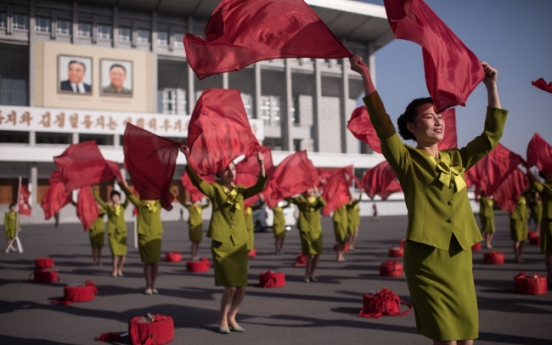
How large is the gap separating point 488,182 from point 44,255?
12.2 m

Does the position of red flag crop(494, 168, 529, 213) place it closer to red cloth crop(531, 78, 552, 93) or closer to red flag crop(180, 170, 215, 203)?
red flag crop(180, 170, 215, 203)

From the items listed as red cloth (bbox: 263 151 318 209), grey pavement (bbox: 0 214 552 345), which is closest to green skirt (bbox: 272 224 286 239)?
grey pavement (bbox: 0 214 552 345)

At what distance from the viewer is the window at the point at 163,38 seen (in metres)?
43.4

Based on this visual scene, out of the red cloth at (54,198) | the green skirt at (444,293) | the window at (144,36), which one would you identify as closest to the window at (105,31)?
the window at (144,36)

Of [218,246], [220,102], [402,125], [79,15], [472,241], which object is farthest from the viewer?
[79,15]

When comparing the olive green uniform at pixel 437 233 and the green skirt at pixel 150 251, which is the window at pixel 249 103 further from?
the olive green uniform at pixel 437 233

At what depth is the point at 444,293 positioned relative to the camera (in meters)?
2.73

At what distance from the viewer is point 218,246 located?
5.61 metres

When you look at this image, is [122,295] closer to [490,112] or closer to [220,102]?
[220,102]

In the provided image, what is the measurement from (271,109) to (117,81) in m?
15.4

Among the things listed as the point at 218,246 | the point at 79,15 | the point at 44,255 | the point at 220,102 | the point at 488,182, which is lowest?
the point at 44,255

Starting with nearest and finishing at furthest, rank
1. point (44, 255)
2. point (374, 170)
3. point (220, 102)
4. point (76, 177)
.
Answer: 1. point (220, 102)
2. point (76, 177)
3. point (374, 170)
4. point (44, 255)

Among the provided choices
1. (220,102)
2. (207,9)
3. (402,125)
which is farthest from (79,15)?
(402,125)

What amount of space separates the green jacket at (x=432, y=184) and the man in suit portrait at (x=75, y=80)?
38971 millimetres
